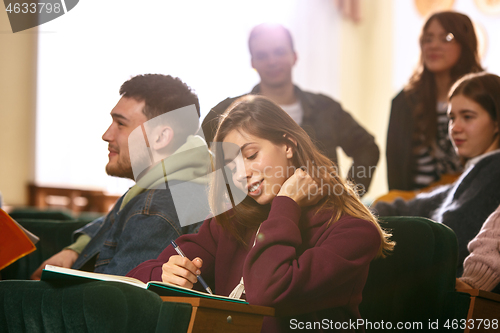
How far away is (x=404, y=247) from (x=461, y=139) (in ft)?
1.49

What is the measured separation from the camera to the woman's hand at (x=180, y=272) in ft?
2.89

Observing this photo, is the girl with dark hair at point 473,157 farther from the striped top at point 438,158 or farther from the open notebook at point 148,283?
the open notebook at point 148,283

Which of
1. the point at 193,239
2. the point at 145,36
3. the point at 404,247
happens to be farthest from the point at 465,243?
the point at 145,36

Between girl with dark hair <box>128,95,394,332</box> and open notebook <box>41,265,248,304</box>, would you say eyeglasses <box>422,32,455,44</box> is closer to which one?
girl with dark hair <box>128,95,394,332</box>

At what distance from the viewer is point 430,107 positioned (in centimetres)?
183

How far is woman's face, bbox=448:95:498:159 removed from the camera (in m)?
1.34

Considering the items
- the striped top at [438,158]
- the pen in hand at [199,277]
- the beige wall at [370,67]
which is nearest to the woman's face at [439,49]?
the striped top at [438,158]

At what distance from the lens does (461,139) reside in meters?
1.40

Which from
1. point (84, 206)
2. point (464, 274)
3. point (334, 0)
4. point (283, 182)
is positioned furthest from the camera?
point (334, 0)

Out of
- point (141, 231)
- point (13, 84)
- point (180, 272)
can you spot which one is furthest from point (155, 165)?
point (13, 84)

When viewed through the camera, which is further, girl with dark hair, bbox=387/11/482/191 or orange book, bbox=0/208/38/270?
girl with dark hair, bbox=387/11/482/191

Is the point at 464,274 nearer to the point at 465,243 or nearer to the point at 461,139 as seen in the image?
the point at 465,243

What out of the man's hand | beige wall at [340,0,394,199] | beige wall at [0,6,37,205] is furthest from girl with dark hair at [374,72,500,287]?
beige wall at [340,0,394,199]

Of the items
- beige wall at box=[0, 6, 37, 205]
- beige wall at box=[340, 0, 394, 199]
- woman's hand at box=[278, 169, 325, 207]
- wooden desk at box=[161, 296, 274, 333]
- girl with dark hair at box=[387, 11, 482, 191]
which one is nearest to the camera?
wooden desk at box=[161, 296, 274, 333]
